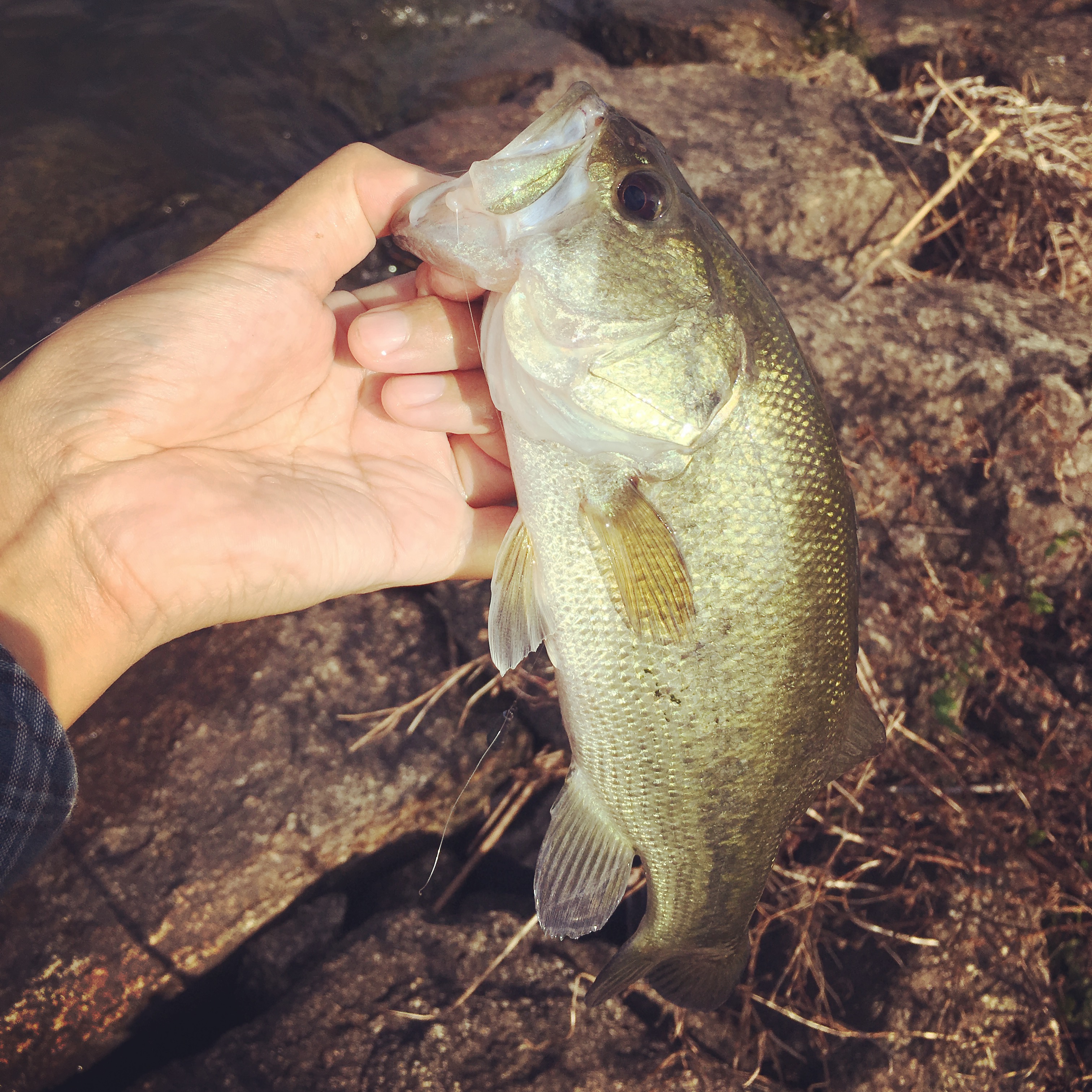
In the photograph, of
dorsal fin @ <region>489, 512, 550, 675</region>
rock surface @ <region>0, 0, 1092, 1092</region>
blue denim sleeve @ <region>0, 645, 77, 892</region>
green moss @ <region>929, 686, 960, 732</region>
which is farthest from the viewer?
green moss @ <region>929, 686, 960, 732</region>

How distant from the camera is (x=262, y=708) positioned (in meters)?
3.18

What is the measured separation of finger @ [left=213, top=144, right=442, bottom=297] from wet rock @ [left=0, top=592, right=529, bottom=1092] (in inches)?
65.2

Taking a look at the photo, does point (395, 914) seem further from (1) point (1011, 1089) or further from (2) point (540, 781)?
(1) point (1011, 1089)

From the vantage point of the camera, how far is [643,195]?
195 centimetres

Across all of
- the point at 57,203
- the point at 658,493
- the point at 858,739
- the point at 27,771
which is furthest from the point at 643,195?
the point at 57,203

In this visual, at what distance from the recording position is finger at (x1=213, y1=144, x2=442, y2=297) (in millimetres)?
2248

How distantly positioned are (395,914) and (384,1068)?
0.51 m

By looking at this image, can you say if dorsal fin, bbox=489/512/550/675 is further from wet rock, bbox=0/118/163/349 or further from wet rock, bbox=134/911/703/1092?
wet rock, bbox=0/118/163/349

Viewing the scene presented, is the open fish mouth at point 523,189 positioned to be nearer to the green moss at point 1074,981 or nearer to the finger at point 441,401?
the finger at point 441,401

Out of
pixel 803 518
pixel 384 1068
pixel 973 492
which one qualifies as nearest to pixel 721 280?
pixel 803 518

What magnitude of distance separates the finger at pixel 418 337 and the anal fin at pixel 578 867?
1395 millimetres

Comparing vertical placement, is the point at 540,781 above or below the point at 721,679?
below

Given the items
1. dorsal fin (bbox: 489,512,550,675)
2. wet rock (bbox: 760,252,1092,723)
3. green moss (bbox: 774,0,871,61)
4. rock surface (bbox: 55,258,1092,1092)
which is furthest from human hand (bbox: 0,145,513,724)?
green moss (bbox: 774,0,871,61)

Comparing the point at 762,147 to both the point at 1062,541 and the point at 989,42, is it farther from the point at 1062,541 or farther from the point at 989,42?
Result: the point at 989,42
